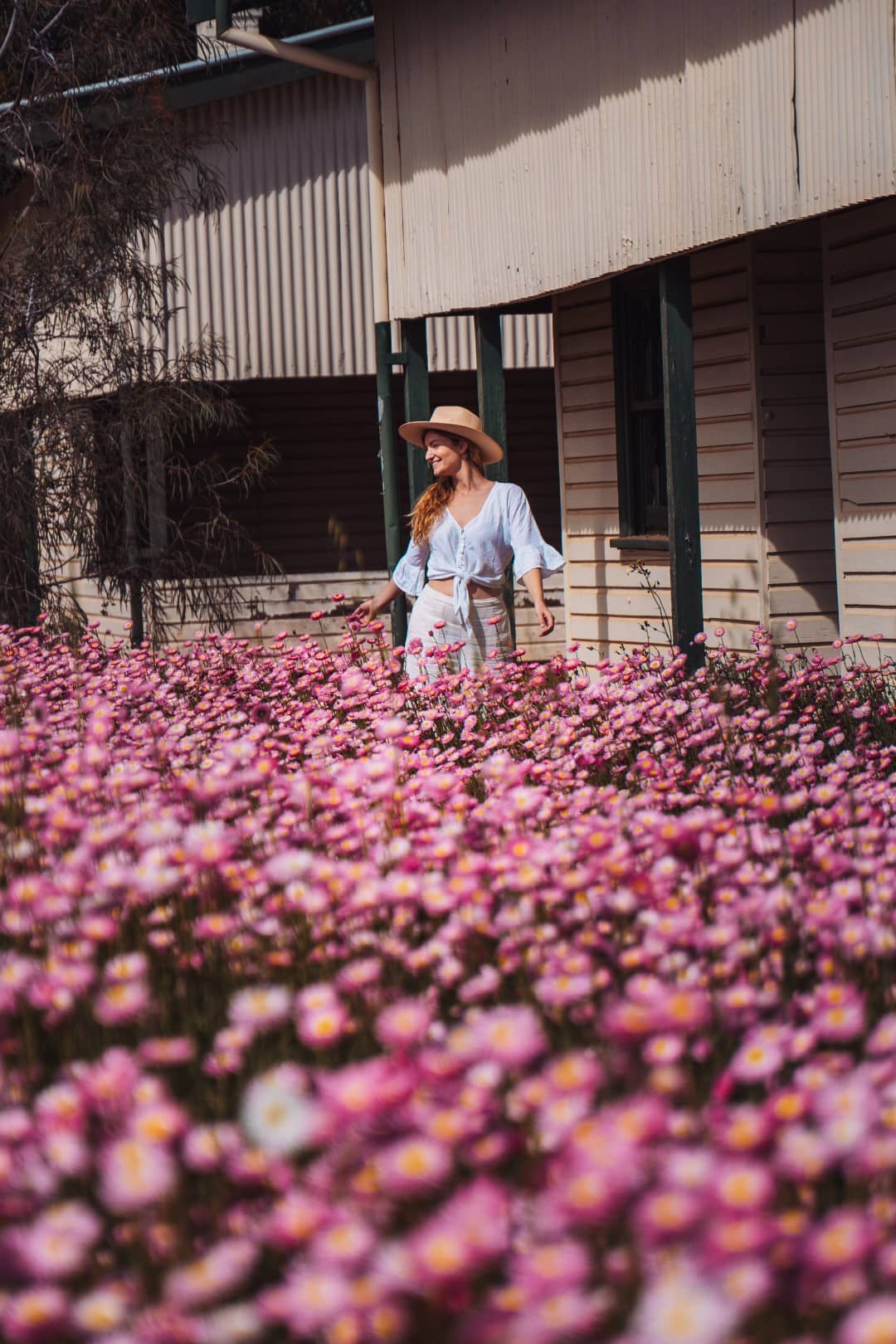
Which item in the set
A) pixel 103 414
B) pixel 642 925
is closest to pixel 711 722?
pixel 642 925

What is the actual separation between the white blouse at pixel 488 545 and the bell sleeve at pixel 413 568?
0.51 ft

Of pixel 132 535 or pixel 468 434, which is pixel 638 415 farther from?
pixel 132 535

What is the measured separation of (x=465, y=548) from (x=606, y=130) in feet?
9.50

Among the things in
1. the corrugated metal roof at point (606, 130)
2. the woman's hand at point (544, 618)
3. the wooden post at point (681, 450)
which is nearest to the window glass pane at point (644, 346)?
the corrugated metal roof at point (606, 130)

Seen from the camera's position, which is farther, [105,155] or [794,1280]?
[105,155]

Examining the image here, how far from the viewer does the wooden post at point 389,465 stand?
11984 mm

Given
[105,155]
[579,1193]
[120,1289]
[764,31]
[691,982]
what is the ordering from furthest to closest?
[105,155] → [764,31] → [691,982] → [120,1289] → [579,1193]

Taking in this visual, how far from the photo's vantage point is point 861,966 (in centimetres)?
334

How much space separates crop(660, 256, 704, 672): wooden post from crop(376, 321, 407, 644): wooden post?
3.21m

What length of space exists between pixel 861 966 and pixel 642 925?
0.44 metres

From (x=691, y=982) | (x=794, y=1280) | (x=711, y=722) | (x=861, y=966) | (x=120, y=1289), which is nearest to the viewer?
(x=120, y=1289)

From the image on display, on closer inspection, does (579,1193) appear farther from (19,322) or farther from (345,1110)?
(19,322)

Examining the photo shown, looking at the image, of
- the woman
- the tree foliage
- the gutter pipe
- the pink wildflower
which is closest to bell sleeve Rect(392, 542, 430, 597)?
the woman

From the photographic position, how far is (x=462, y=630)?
848cm
